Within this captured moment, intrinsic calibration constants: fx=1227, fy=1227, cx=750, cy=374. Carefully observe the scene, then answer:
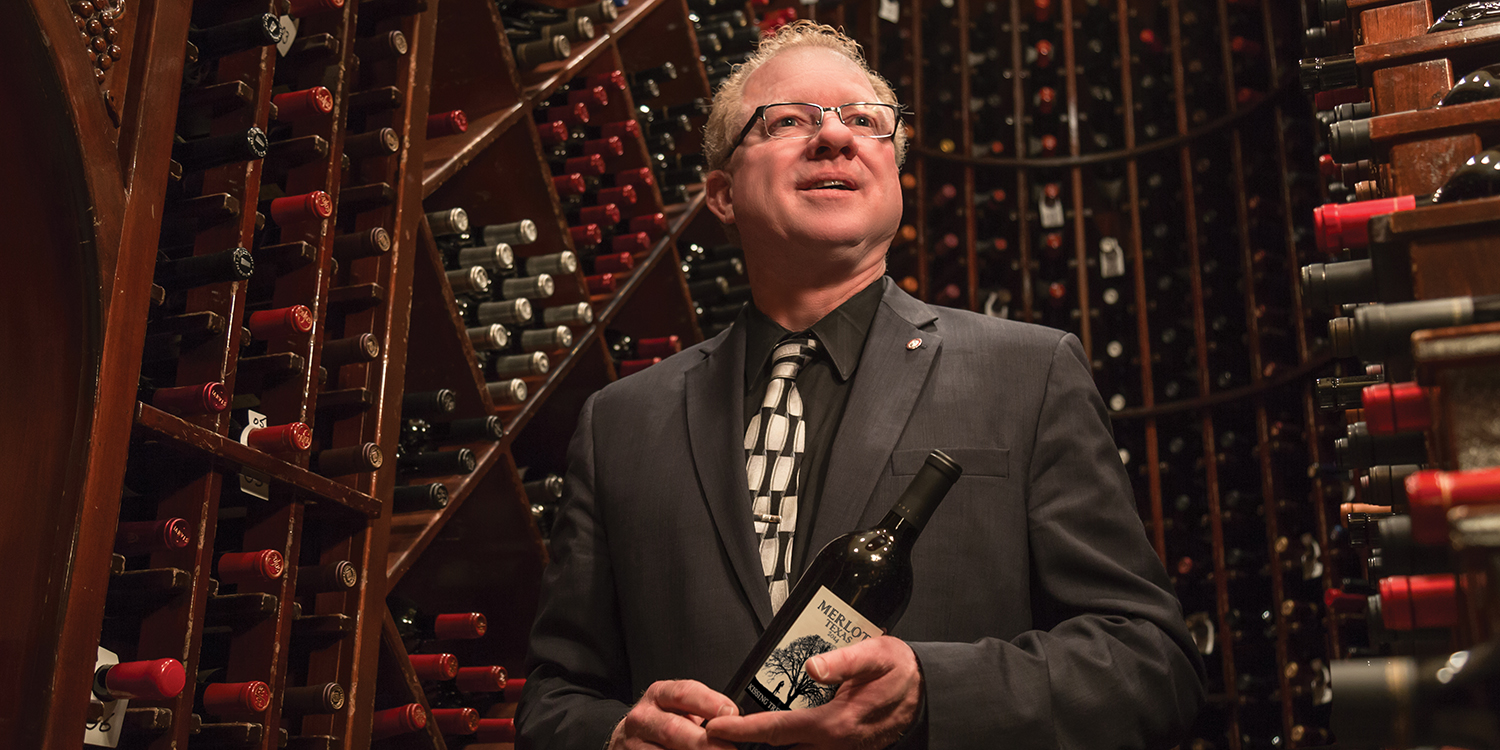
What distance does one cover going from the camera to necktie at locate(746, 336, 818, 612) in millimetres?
1357

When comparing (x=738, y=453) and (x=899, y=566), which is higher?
(x=738, y=453)

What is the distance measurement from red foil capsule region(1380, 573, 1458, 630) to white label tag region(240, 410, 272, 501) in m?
1.38

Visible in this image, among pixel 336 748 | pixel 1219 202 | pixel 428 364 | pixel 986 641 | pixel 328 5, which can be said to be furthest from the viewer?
pixel 1219 202

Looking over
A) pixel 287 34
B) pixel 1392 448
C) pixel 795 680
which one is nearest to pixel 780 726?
pixel 795 680

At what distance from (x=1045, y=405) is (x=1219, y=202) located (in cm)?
284

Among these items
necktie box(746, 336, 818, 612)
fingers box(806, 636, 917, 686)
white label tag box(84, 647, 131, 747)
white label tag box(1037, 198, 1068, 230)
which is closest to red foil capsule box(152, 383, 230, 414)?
white label tag box(84, 647, 131, 747)

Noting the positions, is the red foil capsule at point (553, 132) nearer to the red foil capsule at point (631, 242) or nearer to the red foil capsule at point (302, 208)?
the red foil capsule at point (631, 242)

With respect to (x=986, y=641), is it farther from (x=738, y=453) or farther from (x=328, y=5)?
(x=328, y=5)

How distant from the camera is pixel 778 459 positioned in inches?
55.9

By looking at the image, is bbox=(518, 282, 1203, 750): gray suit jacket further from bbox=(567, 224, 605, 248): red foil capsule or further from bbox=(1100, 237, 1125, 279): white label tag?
bbox=(1100, 237, 1125, 279): white label tag

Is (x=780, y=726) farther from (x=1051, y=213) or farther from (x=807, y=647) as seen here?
(x=1051, y=213)

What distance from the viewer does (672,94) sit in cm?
316

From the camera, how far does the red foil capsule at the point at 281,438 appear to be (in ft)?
5.49

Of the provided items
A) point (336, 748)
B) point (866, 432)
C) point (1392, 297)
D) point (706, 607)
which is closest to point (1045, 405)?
point (866, 432)
